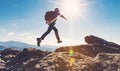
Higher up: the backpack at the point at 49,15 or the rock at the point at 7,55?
the backpack at the point at 49,15

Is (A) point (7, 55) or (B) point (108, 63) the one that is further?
(A) point (7, 55)

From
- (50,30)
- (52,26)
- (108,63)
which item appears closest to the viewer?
(108,63)

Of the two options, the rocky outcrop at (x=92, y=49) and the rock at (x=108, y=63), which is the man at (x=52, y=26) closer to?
the rock at (x=108, y=63)

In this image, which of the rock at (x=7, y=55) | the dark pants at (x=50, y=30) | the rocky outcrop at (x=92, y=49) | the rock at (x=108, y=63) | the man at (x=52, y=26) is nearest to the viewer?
the rock at (x=108, y=63)

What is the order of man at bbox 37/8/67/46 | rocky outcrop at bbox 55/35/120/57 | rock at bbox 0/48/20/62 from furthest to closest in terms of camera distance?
rocky outcrop at bbox 55/35/120/57, rock at bbox 0/48/20/62, man at bbox 37/8/67/46

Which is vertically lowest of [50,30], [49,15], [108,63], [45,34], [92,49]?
[108,63]

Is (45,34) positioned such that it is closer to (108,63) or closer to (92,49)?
(108,63)

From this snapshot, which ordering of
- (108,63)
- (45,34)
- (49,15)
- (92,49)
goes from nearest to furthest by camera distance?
(108,63) < (49,15) < (45,34) < (92,49)

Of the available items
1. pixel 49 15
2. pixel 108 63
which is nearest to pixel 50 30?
pixel 49 15

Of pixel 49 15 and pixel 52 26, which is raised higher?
pixel 49 15

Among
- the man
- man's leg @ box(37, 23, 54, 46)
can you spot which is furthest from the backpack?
man's leg @ box(37, 23, 54, 46)

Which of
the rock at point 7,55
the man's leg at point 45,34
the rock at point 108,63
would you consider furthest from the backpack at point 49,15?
the rock at point 7,55

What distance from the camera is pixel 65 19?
19.4 meters

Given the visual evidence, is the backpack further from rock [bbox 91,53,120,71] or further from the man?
rock [bbox 91,53,120,71]
